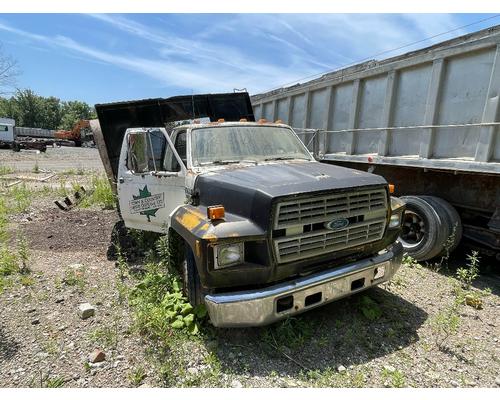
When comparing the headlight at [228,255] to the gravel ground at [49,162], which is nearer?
the headlight at [228,255]

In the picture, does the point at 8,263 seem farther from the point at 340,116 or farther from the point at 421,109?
the point at 421,109

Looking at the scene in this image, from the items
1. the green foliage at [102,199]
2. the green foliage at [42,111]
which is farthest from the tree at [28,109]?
the green foliage at [102,199]

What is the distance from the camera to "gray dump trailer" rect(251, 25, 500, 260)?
413 centimetres

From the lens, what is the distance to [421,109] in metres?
4.88

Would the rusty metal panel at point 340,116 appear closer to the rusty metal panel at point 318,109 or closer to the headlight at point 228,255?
the rusty metal panel at point 318,109

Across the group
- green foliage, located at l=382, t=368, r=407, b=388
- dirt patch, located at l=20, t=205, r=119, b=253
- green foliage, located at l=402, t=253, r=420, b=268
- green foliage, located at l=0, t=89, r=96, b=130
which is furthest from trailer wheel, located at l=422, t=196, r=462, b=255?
green foliage, located at l=0, t=89, r=96, b=130

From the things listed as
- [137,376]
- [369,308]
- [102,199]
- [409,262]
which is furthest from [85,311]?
[102,199]

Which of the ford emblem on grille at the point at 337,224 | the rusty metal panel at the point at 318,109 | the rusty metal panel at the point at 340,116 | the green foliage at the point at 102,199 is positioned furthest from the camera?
the green foliage at the point at 102,199

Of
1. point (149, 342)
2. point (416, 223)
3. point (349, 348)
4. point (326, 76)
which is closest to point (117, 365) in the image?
point (149, 342)

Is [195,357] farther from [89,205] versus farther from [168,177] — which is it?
[89,205]

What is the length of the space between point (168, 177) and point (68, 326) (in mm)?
1900

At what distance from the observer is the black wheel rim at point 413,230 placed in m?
4.84

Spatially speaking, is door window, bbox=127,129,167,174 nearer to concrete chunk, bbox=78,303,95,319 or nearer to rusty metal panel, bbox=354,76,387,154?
concrete chunk, bbox=78,303,95,319

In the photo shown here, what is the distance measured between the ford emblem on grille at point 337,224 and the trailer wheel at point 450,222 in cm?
227
